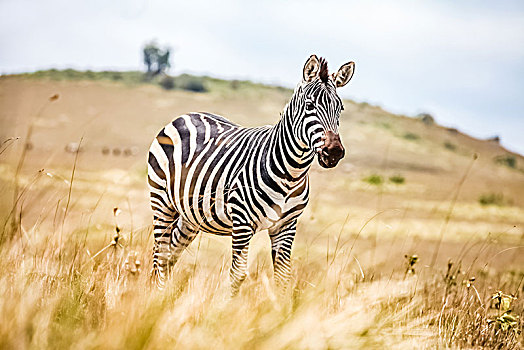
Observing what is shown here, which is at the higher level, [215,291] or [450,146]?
[450,146]

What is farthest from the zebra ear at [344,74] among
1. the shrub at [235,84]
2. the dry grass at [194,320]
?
the shrub at [235,84]

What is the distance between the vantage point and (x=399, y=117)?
43.1 m

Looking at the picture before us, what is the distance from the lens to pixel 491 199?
2538 centimetres

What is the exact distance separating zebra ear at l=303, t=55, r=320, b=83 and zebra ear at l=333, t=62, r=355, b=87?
21cm

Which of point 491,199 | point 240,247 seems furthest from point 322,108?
point 491,199

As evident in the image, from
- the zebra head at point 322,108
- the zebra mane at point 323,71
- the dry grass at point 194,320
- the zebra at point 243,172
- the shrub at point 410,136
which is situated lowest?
the dry grass at point 194,320

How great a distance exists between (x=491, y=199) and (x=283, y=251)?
22.9m

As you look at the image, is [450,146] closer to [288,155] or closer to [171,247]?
[171,247]

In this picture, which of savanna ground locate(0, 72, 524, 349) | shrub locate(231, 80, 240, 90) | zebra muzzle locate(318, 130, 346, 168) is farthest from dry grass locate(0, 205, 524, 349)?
shrub locate(231, 80, 240, 90)

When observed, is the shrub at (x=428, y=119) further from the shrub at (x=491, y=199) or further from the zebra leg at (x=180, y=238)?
the zebra leg at (x=180, y=238)

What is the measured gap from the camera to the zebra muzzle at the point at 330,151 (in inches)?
160

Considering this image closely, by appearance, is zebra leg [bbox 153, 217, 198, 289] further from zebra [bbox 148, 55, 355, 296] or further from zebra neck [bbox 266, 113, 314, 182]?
zebra neck [bbox 266, 113, 314, 182]

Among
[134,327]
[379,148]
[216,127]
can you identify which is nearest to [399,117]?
[379,148]

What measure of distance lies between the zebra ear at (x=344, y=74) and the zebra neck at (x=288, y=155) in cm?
50
